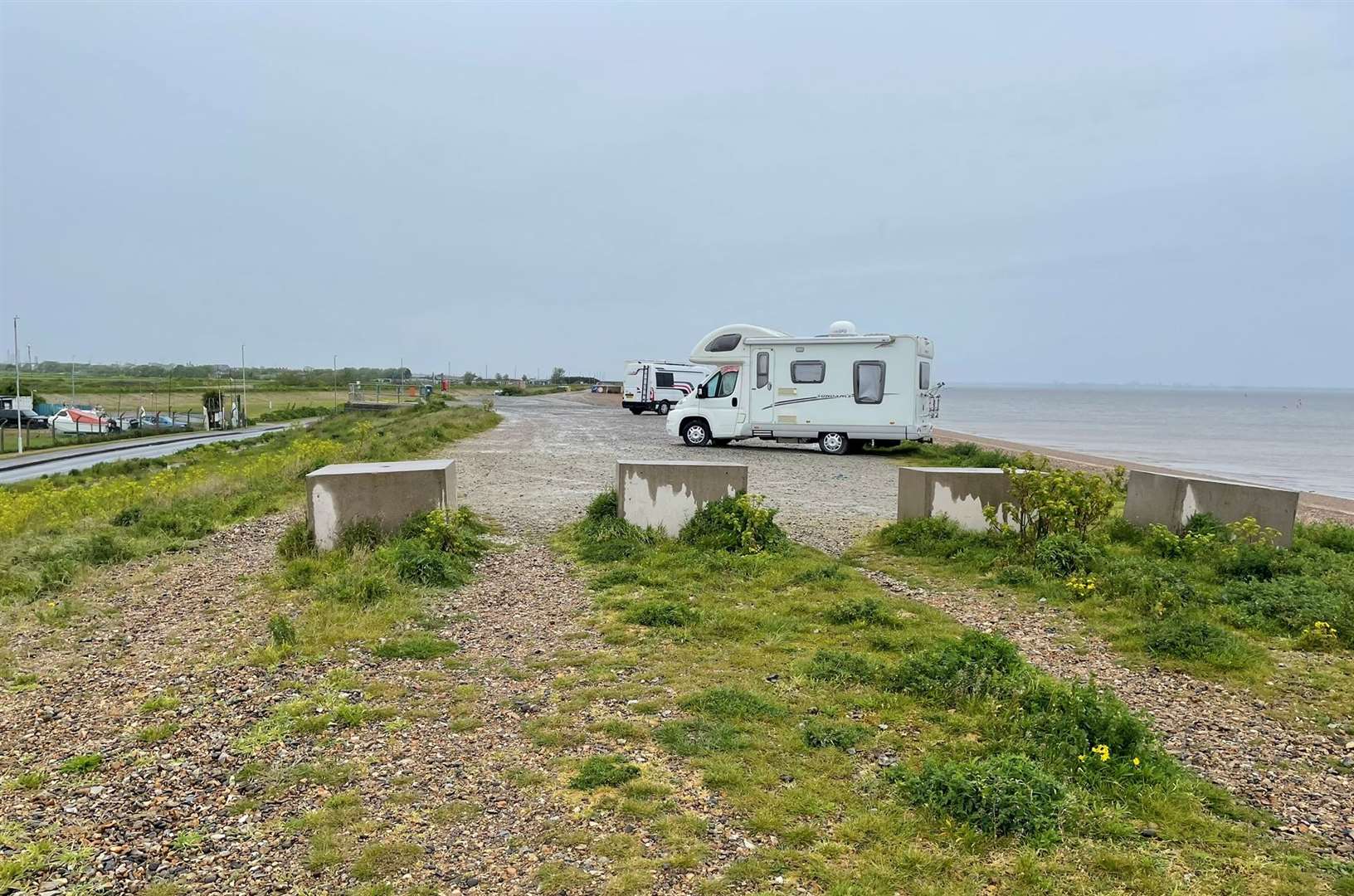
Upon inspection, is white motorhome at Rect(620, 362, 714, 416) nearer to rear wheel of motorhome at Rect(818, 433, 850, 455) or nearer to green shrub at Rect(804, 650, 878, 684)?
rear wheel of motorhome at Rect(818, 433, 850, 455)

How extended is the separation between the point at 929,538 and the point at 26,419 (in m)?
53.3

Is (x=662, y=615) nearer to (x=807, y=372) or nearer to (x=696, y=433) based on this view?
(x=807, y=372)

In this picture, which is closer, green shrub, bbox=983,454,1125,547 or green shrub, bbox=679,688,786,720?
green shrub, bbox=679,688,786,720

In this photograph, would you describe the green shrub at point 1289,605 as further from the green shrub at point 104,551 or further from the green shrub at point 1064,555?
the green shrub at point 104,551

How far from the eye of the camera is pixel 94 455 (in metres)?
32.2

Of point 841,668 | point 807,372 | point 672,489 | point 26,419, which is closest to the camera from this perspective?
point 841,668

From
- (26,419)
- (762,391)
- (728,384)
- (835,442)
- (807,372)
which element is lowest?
(26,419)

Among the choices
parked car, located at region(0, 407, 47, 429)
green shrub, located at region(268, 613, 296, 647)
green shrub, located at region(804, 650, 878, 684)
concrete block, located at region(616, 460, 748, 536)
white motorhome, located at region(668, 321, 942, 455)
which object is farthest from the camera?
parked car, located at region(0, 407, 47, 429)

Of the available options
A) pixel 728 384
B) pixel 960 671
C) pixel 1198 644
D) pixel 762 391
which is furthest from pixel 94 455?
pixel 1198 644

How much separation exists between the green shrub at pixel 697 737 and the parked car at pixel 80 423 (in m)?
48.2

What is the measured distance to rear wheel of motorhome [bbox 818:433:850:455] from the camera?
19578 millimetres

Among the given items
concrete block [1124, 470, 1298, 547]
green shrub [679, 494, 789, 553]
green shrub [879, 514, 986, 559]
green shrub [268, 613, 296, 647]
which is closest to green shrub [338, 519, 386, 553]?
green shrub [268, 613, 296, 647]

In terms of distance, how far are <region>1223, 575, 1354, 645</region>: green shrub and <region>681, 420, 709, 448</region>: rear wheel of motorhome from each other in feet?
49.4

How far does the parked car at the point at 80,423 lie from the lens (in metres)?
42.6
